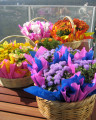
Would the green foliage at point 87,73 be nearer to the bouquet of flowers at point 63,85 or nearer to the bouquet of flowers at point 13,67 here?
the bouquet of flowers at point 63,85

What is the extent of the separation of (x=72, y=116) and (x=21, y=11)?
2.32 metres

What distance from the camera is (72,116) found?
639mm

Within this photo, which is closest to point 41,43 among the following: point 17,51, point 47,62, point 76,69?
point 17,51

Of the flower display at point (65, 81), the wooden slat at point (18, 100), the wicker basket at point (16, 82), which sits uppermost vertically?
the flower display at point (65, 81)

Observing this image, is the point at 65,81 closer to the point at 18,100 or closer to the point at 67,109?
the point at 67,109

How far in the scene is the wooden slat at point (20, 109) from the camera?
2.56 feet

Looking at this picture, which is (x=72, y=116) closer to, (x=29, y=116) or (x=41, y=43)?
(x=29, y=116)

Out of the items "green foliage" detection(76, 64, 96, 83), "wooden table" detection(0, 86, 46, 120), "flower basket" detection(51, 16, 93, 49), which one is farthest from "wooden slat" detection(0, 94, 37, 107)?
"flower basket" detection(51, 16, 93, 49)

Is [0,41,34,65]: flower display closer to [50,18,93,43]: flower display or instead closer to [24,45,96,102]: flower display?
[24,45,96,102]: flower display

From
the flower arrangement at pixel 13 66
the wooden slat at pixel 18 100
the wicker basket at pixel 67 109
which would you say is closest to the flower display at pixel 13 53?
the flower arrangement at pixel 13 66

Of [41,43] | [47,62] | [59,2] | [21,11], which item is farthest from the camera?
[59,2]

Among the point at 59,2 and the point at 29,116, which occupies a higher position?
the point at 59,2

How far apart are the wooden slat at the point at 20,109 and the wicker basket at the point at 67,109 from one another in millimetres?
129

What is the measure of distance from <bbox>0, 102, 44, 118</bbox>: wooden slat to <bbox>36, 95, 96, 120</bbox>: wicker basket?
129mm
